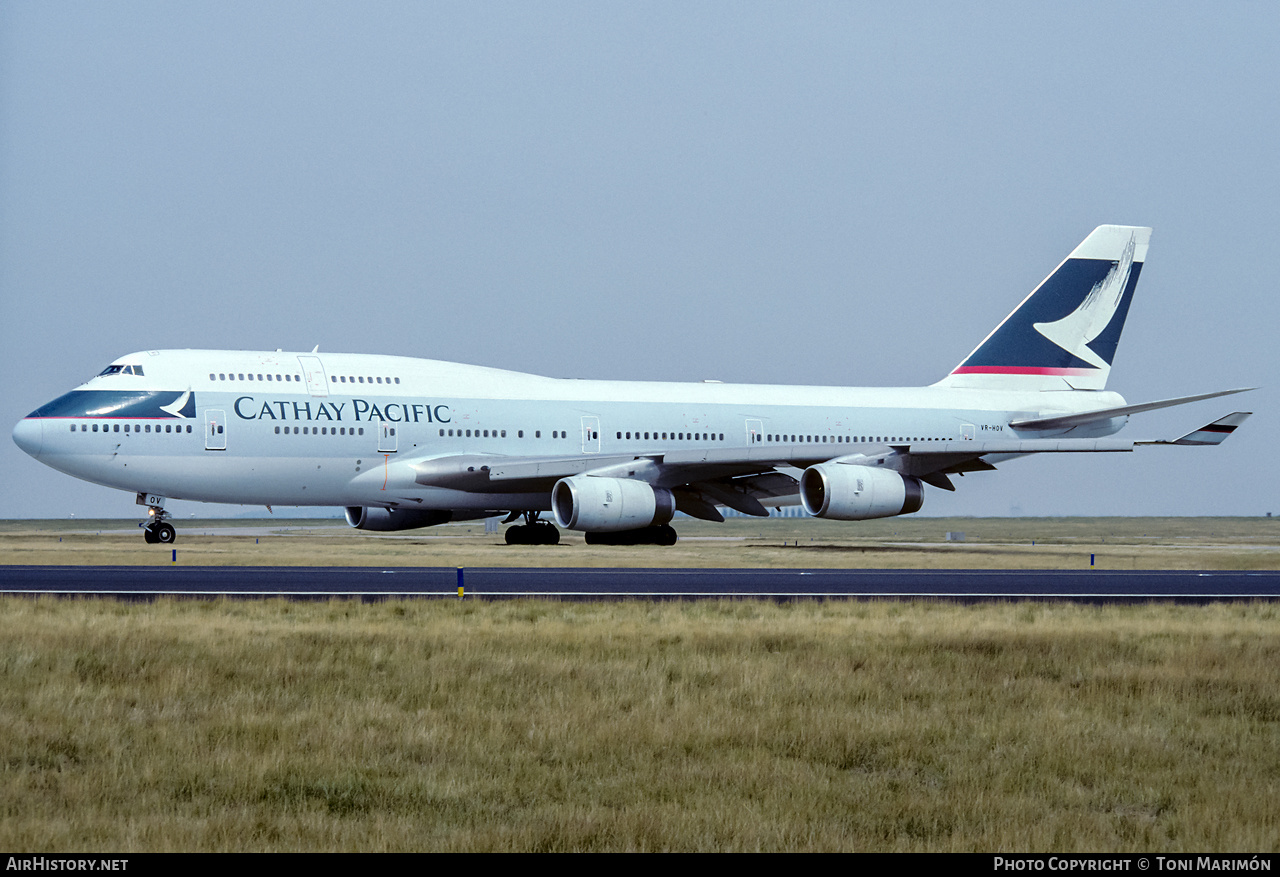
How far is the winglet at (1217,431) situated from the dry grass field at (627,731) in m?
21.1

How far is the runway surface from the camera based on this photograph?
22.8 metres

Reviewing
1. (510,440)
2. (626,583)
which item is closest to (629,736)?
(626,583)

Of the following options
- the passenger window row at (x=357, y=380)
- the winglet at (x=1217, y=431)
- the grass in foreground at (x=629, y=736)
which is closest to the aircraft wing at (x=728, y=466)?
the winglet at (x=1217, y=431)

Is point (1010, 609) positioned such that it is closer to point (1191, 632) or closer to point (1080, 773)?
point (1191, 632)

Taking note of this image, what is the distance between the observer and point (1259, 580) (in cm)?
2961

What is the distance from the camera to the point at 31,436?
113 ft

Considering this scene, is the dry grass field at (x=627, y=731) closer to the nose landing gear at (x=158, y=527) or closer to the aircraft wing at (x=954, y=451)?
the nose landing gear at (x=158, y=527)

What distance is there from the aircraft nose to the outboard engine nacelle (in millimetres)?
9571

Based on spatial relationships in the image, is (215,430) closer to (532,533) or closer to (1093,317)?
(532,533)

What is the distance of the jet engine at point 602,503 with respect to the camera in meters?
36.2

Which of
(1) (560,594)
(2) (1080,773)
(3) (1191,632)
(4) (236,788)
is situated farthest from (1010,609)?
(4) (236,788)

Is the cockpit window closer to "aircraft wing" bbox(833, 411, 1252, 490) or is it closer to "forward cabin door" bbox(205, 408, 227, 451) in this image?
"forward cabin door" bbox(205, 408, 227, 451)

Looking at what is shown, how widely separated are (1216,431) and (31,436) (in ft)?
106

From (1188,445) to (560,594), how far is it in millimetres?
24316
